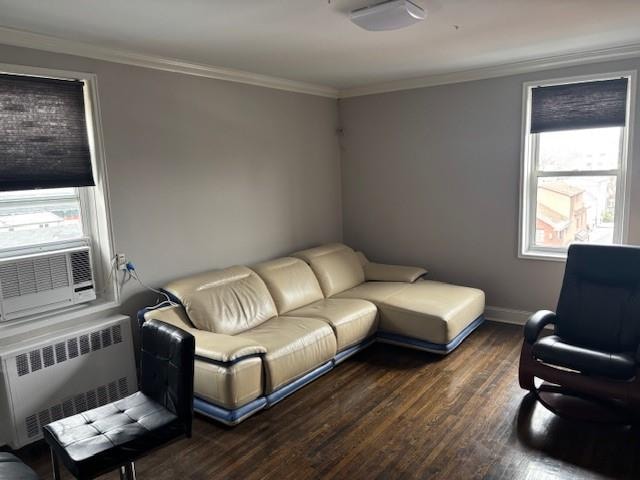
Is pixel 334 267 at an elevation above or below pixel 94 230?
below

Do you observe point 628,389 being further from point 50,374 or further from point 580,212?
point 50,374

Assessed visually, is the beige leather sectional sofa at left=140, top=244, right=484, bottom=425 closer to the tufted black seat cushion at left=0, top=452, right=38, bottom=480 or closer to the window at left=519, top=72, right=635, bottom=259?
the window at left=519, top=72, right=635, bottom=259

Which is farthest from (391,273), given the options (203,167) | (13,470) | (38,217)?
(13,470)

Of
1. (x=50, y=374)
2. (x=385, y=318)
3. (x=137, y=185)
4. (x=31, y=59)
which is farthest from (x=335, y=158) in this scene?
(x=50, y=374)

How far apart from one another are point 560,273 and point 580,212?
574 millimetres

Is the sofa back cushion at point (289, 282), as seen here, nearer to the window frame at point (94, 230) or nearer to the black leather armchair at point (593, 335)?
the window frame at point (94, 230)

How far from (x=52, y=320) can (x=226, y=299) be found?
1157 millimetres

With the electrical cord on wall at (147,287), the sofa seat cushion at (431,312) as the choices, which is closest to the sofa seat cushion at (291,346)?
the electrical cord on wall at (147,287)

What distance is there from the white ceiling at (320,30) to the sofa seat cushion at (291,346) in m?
1.99

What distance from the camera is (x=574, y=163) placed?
4.14 meters

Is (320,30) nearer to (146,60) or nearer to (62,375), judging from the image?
(146,60)

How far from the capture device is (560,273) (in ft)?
13.8

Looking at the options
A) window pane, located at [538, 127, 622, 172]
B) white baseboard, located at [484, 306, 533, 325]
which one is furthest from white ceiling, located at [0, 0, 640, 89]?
white baseboard, located at [484, 306, 533, 325]

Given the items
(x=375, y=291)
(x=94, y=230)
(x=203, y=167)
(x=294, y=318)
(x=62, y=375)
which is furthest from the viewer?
(x=375, y=291)
